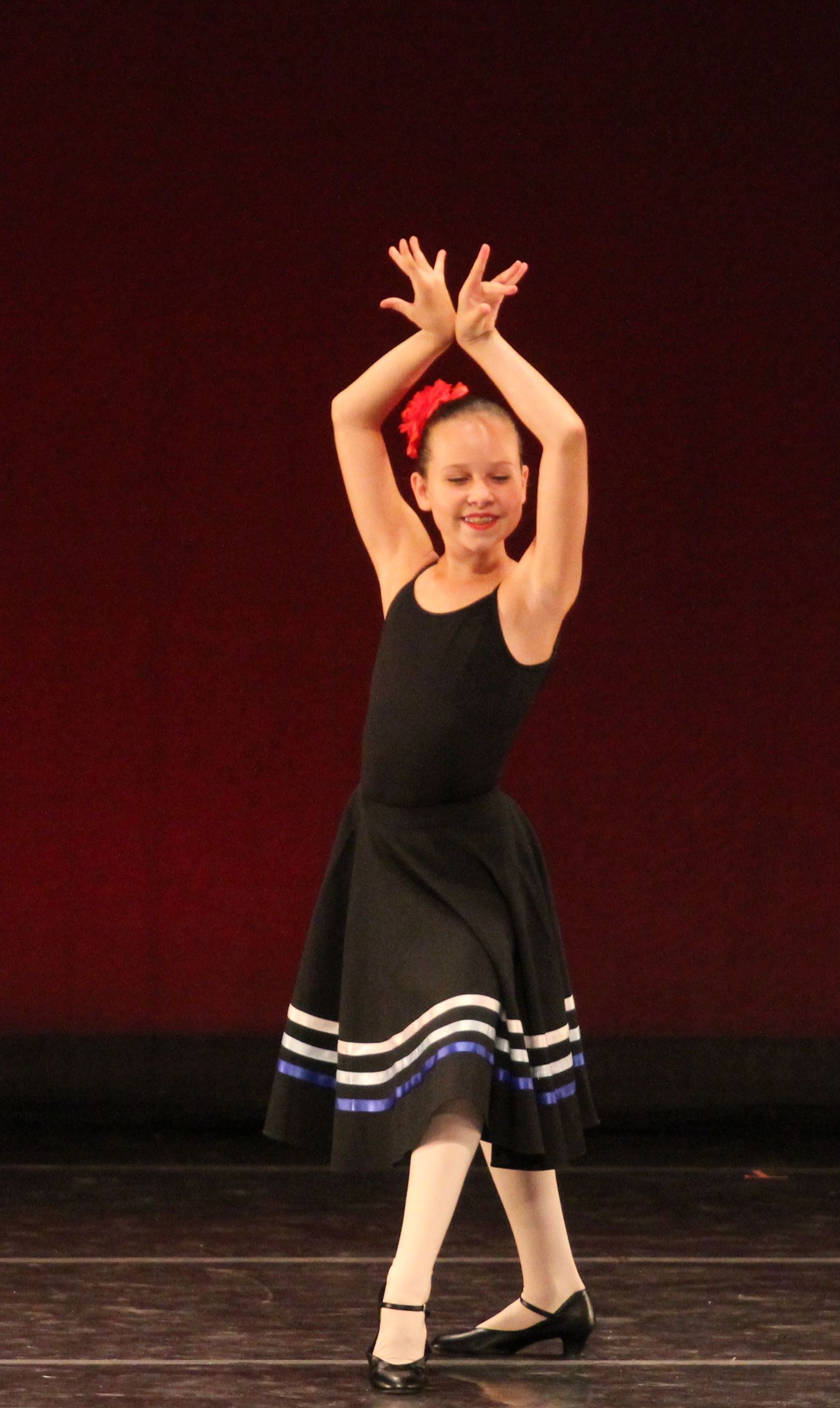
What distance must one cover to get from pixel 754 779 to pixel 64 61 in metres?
1.93

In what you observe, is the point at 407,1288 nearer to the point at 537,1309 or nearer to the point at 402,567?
the point at 537,1309

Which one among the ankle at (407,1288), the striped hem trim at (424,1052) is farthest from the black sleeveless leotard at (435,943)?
the ankle at (407,1288)

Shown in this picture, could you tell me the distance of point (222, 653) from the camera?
4.03 m

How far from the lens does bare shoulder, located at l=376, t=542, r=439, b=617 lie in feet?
8.00

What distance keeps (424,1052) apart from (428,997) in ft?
0.20

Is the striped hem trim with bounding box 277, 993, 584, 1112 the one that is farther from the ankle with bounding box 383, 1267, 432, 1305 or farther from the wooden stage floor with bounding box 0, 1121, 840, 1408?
the wooden stage floor with bounding box 0, 1121, 840, 1408

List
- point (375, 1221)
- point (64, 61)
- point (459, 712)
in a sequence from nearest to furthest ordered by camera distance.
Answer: point (459, 712) → point (375, 1221) → point (64, 61)

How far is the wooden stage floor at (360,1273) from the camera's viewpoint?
228 centimetres

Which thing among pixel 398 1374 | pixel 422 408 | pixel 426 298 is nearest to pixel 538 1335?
pixel 398 1374

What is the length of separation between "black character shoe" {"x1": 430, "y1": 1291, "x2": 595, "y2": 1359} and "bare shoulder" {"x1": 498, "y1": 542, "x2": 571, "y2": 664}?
0.75m

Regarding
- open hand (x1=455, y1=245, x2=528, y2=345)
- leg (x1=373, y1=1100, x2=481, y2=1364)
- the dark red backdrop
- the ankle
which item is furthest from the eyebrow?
the dark red backdrop

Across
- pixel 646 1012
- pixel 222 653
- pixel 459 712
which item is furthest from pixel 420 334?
pixel 646 1012

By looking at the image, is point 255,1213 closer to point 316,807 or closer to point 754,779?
point 316,807

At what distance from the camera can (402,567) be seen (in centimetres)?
245
